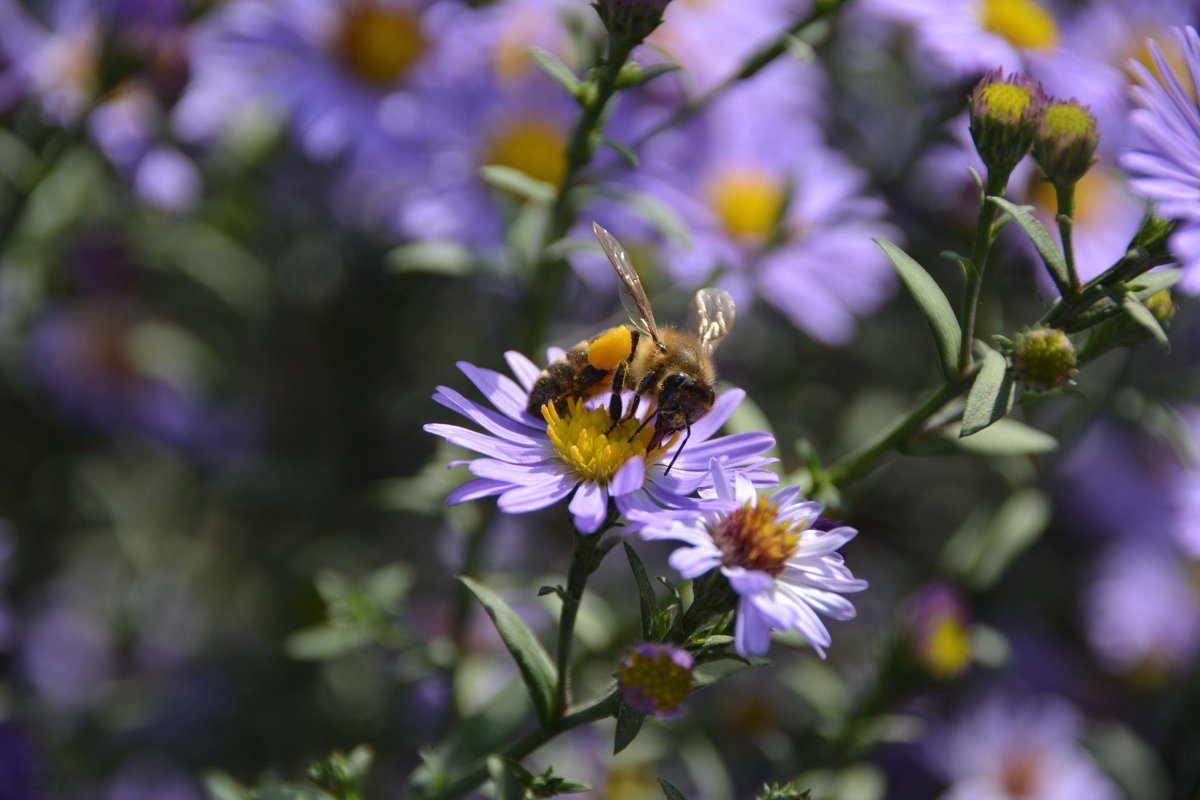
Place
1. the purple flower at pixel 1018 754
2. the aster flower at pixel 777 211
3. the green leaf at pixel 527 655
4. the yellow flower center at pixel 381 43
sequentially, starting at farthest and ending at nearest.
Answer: the yellow flower center at pixel 381 43 → the purple flower at pixel 1018 754 → the aster flower at pixel 777 211 → the green leaf at pixel 527 655

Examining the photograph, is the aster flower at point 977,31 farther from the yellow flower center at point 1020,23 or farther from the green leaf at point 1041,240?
the green leaf at point 1041,240

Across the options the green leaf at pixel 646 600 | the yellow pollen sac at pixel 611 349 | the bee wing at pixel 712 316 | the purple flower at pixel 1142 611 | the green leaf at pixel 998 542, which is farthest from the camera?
the purple flower at pixel 1142 611

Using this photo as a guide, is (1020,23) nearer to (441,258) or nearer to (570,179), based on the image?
(570,179)

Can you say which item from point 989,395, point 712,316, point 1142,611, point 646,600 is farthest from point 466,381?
point 1142,611

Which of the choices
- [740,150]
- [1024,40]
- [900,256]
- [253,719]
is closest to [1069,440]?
[1024,40]

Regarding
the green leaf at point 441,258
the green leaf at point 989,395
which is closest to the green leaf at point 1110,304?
the green leaf at point 989,395

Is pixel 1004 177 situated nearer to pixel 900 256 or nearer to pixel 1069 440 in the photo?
pixel 900 256

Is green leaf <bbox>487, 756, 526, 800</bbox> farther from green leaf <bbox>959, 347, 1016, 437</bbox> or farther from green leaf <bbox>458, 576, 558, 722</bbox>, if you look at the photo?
green leaf <bbox>959, 347, 1016, 437</bbox>
